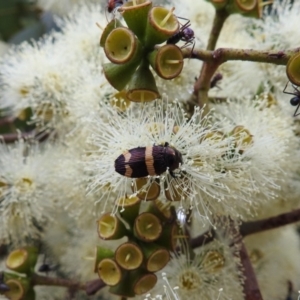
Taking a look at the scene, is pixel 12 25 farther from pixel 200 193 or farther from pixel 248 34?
pixel 200 193

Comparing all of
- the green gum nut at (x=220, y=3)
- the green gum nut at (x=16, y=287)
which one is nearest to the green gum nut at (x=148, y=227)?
the green gum nut at (x=16, y=287)

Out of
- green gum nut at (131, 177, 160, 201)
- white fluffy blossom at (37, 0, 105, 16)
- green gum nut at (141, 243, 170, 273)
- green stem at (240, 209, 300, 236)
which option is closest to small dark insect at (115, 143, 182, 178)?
green gum nut at (131, 177, 160, 201)

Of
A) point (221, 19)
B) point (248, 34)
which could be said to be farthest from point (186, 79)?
point (248, 34)

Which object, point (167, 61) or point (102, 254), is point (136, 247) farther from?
Result: point (167, 61)

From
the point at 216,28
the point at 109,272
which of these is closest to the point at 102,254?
the point at 109,272

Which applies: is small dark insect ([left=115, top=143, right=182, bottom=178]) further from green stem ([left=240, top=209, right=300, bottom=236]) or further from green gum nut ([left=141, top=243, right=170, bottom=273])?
green stem ([left=240, top=209, right=300, bottom=236])

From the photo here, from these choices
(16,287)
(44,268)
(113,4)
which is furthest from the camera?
(44,268)

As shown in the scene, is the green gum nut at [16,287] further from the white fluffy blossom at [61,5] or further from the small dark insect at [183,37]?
the white fluffy blossom at [61,5]
